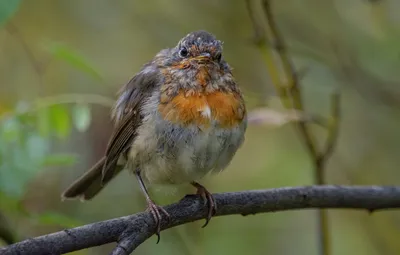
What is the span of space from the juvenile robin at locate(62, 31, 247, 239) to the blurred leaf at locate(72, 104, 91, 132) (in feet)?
1.05

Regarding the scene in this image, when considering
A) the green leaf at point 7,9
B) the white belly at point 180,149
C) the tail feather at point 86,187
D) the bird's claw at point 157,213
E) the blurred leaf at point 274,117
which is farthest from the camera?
the tail feather at point 86,187

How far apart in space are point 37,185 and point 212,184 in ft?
5.11

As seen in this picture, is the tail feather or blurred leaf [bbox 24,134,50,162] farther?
the tail feather

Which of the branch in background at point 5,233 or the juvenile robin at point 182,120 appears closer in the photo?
the branch in background at point 5,233

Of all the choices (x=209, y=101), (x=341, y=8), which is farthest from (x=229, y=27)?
(x=209, y=101)

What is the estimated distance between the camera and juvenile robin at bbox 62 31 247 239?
12.5 feet

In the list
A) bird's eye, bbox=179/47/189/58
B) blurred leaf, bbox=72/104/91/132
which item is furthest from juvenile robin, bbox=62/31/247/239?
blurred leaf, bbox=72/104/91/132

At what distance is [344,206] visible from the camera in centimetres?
385

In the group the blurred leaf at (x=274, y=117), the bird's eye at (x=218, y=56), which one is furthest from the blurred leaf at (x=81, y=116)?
the blurred leaf at (x=274, y=117)

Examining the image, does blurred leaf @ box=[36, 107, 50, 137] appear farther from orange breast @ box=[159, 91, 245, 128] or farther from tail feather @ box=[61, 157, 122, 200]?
tail feather @ box=[61, 157, 122, 200]

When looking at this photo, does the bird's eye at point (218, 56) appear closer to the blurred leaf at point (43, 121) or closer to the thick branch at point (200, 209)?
the thick branch at point (200, 209)

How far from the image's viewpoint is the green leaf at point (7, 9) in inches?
120

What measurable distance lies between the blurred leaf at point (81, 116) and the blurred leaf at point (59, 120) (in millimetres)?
56

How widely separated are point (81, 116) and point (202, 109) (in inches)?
25.0
